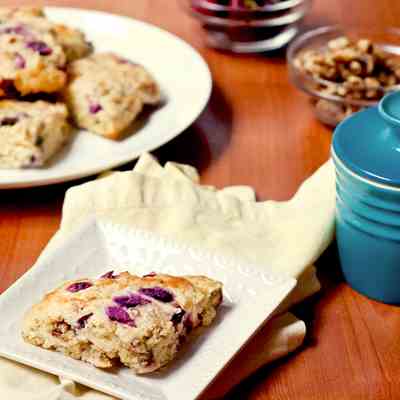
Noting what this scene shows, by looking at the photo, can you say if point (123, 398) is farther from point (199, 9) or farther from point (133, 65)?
point (199, 9)

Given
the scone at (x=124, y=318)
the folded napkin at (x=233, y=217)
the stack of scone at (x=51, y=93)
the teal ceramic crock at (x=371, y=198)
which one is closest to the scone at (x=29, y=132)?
the stack of scone at (x=51, y=93)

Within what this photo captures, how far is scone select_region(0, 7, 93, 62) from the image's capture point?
1441 mm

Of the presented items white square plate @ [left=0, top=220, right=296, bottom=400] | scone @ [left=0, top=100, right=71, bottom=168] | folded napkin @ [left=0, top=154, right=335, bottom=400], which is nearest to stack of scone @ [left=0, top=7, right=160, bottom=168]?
scone @ [left=0, top=100, right=71, bottom=168]

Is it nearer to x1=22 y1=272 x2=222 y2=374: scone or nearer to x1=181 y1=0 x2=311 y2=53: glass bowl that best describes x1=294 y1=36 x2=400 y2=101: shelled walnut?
→ x1=181 y1=0 x2=311 y2=53: glass bowl

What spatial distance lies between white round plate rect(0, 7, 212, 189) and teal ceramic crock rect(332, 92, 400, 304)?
14.3 inches

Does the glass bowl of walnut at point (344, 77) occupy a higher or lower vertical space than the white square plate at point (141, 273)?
higher

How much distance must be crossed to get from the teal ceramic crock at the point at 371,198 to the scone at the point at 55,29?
653 millimetres

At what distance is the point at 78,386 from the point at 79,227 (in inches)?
10.1

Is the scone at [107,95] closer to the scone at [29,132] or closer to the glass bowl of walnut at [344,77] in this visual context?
the scone at [29,132]

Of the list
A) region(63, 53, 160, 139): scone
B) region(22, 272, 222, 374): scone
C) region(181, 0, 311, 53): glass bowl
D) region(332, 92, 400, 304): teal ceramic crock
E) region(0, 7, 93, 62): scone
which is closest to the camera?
region(22, 272, 222, 374): scone

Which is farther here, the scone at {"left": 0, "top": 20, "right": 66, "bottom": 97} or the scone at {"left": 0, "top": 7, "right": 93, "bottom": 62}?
the scone at {"left": 0, "top": 7, "right": 93, "bottom": 62}

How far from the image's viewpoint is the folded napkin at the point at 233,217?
1.01 m

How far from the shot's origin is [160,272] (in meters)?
1.00

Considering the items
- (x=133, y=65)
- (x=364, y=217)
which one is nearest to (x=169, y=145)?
(x=133, y=65)
